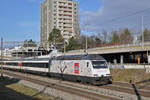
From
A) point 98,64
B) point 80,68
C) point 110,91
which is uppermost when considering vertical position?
point 98,64

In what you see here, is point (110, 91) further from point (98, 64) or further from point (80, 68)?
point (80, 68)

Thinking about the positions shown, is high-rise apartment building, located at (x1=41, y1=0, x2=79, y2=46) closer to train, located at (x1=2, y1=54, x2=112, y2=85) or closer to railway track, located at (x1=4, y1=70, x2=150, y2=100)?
train, located at (x1=2, y1=54, x2=112, y2=85)

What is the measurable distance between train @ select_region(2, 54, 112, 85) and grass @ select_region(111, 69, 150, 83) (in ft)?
17.0

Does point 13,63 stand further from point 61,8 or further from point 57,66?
point 61,8

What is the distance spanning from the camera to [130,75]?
28.9 meters

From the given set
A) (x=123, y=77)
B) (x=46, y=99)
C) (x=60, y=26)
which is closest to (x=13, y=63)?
(x=123, y=77)

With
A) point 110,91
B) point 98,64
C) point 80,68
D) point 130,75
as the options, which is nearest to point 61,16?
point 130,75

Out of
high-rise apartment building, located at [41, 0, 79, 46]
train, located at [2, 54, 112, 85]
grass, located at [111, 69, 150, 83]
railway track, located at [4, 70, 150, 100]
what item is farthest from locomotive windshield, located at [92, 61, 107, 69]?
high-rise apartment building, located at [41, 0, 79, 46]

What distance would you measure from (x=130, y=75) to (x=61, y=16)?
93.1 meters

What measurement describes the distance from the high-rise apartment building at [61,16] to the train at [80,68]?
8286 centimetres

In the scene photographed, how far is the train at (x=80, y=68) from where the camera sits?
2131 cm

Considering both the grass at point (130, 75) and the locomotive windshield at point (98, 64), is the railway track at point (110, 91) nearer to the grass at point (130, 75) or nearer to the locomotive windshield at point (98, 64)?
the locomotive windshield at point (98, 64)

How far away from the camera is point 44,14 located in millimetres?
130500

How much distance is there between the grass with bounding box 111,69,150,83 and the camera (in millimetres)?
26839
